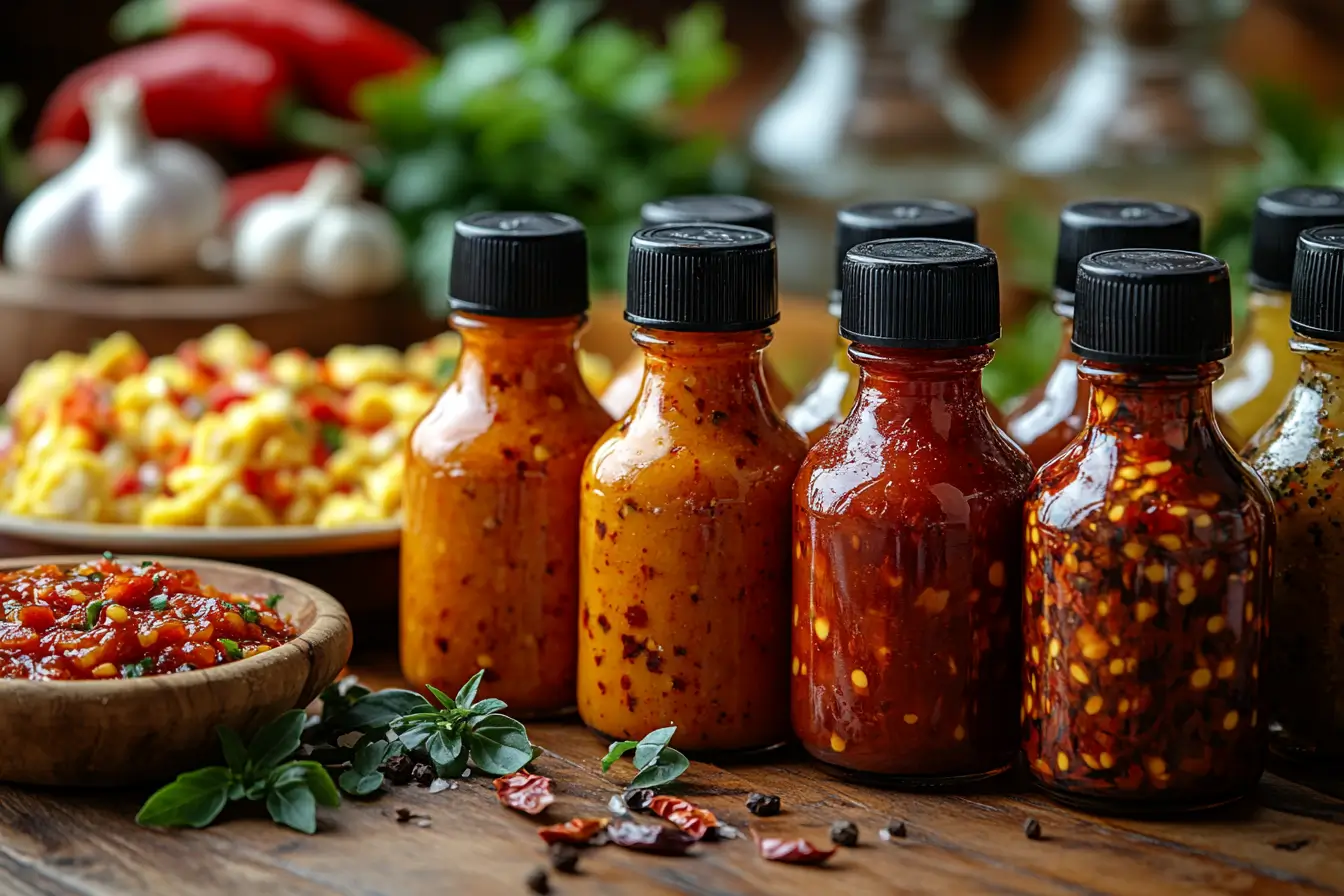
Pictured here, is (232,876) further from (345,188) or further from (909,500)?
(345,188)

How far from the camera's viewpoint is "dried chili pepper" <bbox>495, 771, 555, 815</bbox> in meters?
1.27

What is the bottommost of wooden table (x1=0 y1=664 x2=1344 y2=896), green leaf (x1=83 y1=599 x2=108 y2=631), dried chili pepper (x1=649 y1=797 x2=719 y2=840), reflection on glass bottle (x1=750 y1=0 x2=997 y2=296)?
wooden table (x1=0 y1=664 x2=1344 y2=896)

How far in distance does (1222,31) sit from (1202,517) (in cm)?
201

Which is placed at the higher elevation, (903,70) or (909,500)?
(903,70)

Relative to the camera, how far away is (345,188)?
2.71m

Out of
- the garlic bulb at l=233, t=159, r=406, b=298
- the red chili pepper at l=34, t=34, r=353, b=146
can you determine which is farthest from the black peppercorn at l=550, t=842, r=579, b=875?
the red chili pepper at l=34, t=34, r=353, b=146

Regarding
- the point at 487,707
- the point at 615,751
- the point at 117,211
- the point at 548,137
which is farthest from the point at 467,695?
the point at 548,137

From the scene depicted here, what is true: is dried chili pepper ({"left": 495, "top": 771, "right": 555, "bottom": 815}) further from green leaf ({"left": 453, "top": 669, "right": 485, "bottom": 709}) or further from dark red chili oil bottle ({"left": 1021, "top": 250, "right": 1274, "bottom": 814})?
dark red chili oil bottle ({"left": 1021, "top": 250, "right": 1274, "bottom": 814})

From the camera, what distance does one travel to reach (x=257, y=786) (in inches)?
49.2

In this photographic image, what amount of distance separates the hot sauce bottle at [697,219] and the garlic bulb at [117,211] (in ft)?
3.83

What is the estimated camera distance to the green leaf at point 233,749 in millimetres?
1248

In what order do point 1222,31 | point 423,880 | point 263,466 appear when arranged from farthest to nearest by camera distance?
point 1222,31 < point 263,466 < point 423,880

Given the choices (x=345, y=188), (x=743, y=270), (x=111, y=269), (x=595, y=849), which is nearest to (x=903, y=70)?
(x=345, y=188)

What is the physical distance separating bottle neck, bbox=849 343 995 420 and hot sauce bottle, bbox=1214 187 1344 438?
0.30 m
